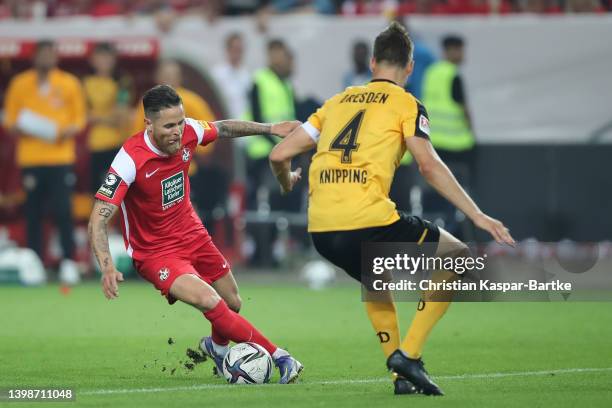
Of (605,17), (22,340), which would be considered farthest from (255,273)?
(22,340)

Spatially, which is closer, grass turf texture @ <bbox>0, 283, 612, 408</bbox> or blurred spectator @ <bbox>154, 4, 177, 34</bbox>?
grass turf texture @ <bbox>0, 283, 612, 408</bbox>

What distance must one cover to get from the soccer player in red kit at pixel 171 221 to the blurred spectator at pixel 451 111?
733cm

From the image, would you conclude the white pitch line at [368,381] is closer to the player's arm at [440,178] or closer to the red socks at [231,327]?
the red socks at [231,327]

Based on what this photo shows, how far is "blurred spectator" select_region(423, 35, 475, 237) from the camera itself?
51.9 ft

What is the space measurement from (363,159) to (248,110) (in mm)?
9380

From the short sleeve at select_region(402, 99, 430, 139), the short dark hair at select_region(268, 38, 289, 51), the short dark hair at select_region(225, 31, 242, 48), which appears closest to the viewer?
the short sleeve at select_region(402, 99, 430, 139)

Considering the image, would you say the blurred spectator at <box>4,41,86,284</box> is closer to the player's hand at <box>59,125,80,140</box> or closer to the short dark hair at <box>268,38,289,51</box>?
the player's hand at <box>59,125,80,140</box>

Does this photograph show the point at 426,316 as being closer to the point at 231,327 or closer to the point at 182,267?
the point at 231,327

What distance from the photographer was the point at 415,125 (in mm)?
7383

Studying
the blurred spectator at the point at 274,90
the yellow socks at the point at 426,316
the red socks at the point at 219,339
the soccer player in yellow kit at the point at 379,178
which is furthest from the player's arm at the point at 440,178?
the blurred spectator at the point at 274,90

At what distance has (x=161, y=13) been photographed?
57.2 ft

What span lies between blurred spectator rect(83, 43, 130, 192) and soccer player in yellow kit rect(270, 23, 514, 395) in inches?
372

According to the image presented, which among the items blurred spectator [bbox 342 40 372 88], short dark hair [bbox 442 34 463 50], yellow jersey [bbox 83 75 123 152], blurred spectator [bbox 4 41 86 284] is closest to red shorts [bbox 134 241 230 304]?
blurred spectator [bbox 4 41 86 284]

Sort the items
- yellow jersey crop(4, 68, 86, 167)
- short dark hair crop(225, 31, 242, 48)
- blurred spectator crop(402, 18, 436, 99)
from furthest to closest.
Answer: short dark hair crop(225, 31, 242, 48), blurred spectator crop(402, 18, 436, 99), yellow jersey crop(4, 68, 86, 167)
